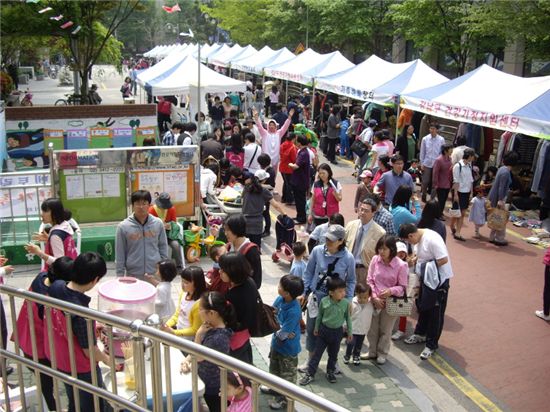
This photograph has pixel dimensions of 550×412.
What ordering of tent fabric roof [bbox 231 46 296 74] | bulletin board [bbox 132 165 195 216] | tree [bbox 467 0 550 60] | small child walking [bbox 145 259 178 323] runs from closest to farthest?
small child walking [bbox 145 259 178 323]
bulletin board [bbox 132 165 195 216]
tree [bbox 467 0 550 60]
tent fabric roof [bbox 231 46 296 74]

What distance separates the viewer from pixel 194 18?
89.2 meters

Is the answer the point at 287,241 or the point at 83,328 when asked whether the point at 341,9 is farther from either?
the point at 83,328

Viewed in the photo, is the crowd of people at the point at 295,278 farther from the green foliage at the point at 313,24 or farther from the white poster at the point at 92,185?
the green foliage at the point at 313,24

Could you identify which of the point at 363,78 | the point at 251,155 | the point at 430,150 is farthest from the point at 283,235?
the point at 363,78

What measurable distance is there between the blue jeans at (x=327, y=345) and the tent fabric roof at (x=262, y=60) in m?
20.0

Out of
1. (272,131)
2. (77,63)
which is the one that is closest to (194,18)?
(77,63)

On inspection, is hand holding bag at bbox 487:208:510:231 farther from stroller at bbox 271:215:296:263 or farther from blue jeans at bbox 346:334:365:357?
blue jeans at bbox 346:334:365:357

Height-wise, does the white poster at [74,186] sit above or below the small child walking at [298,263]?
above

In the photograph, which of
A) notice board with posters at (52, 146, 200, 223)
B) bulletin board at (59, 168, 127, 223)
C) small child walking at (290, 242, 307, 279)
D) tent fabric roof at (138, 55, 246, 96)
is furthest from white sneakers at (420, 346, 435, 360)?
tent fabric roof at (138, 55, 246, 96)

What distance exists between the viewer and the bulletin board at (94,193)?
8836mm

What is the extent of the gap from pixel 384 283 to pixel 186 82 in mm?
11561

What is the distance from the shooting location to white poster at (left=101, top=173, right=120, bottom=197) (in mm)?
9016

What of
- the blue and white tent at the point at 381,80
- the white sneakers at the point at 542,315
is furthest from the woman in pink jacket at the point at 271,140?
the white sneakers at the point at 542,315

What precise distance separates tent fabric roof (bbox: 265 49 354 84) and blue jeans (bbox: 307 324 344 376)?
1483 cm
